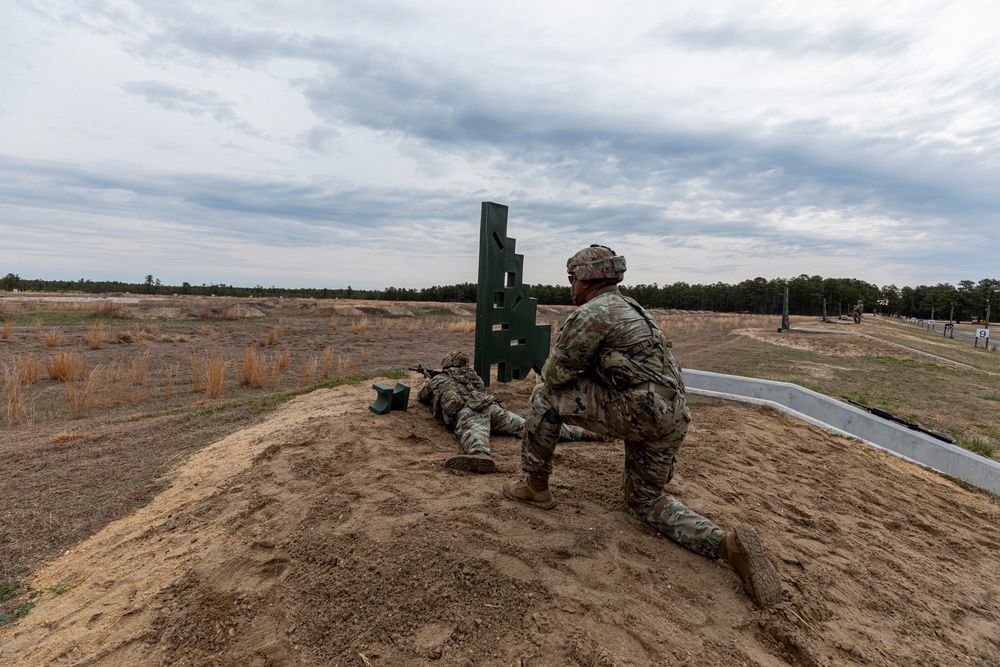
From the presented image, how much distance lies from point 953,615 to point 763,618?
124cm

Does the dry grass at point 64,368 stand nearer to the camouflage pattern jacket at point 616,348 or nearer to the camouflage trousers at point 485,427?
the camouflage trousers at point 485,427

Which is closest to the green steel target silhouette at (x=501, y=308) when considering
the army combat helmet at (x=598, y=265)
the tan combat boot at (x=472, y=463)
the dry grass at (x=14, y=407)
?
the tan combat boot at (x=472, y=463)

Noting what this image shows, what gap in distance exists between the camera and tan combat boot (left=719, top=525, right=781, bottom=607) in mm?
2295

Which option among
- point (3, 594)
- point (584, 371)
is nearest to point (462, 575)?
point (584, 371)

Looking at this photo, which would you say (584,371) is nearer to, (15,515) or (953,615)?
(953,615)

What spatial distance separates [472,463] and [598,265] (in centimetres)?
168

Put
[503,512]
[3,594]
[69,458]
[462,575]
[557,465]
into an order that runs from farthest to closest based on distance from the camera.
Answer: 1. [69,458]
2. [557,465]
3. [503,512]
4. [3,594]
5. [462,575]

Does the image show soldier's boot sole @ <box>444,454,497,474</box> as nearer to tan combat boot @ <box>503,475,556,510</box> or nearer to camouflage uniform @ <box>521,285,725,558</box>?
tan combat boot @ <box>503,475,556,510</box>

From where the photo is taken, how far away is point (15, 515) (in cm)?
334

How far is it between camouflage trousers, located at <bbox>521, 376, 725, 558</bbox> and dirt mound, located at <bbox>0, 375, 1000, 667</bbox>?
13cm

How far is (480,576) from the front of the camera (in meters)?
2.20

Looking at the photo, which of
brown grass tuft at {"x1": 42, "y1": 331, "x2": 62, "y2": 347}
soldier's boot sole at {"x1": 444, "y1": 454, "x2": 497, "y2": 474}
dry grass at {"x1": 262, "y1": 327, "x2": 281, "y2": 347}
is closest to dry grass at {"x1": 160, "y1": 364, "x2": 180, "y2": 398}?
dry grass at {"x1": 262, "y1": 327, "x2": 281, "y2": 347}

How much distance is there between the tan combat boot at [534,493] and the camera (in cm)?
293

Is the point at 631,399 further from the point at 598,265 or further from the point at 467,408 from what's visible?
the point at 467,408
